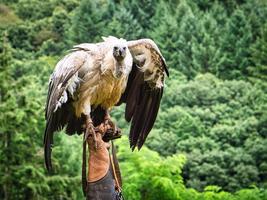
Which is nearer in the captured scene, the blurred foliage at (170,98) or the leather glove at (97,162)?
the leather glove at (97,162)

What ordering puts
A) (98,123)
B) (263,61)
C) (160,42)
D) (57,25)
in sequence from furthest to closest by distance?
1. (57,25)
2. (160,42)
3. (263,61)
4. (98,123)

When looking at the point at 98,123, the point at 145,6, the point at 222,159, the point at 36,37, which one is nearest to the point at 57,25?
the point at 36,37

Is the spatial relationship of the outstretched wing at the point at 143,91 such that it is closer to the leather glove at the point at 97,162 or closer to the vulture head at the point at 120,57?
the vulture head at the point at 120,57

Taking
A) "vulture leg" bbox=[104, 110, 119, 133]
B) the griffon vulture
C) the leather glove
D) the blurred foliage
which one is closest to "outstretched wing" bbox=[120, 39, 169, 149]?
the griffon vulture

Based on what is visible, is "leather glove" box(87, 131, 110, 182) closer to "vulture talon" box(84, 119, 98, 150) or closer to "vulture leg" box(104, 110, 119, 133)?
"vulture talon" box(84, 119, 98, 150)

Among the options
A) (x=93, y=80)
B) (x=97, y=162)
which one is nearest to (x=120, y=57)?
(x=93, y=80)

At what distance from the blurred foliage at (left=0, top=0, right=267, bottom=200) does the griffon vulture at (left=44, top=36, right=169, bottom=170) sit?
1089 cm

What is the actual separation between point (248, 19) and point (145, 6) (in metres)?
7.54

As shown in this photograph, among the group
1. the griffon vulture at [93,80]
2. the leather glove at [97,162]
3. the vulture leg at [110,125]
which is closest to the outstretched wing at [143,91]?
the griffon vulture at [93,80]

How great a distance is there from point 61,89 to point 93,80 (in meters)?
0.22

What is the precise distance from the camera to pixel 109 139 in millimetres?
4293

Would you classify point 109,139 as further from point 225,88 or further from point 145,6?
point 145,6

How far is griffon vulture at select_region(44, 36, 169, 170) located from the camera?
436 cm

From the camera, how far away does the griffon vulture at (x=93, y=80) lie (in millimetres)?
4355
